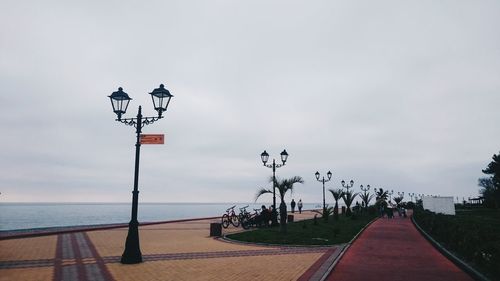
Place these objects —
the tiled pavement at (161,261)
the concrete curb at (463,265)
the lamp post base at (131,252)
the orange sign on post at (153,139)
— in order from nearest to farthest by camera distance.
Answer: the concrete curb at (463,265), the tiled pavement at (161,261), the lamp post base at (131,252), the orange sign on post at (153,139)

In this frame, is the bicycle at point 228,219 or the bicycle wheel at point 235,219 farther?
the bicycle wheel at point 235,219

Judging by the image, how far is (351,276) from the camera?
8508 millimetres

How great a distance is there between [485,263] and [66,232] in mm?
18486

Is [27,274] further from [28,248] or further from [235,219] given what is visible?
[235,219]

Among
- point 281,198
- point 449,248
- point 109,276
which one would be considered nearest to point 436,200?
point 281,198

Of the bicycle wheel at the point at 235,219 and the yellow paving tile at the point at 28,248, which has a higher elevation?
the bicycle wheel at the point at 235,219

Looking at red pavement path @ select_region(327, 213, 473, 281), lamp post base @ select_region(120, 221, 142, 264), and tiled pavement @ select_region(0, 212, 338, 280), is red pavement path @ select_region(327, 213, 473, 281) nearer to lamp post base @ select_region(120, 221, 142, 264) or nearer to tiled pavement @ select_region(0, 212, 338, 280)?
tiled pavement @ select_region(0, 212, 338, 280)

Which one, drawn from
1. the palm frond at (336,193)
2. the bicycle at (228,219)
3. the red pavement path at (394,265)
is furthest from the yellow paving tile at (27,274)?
the palm frond at (336,193)

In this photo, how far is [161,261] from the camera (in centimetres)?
1031

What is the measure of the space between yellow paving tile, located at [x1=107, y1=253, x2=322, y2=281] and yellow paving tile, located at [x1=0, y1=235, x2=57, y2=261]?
133 inches

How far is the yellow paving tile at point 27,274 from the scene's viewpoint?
8062mm

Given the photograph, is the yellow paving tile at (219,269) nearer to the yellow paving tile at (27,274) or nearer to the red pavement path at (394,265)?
the red pavement path at (394,265)

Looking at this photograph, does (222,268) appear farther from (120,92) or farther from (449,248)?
(449,248)

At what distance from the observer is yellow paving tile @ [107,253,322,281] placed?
27.1ft
